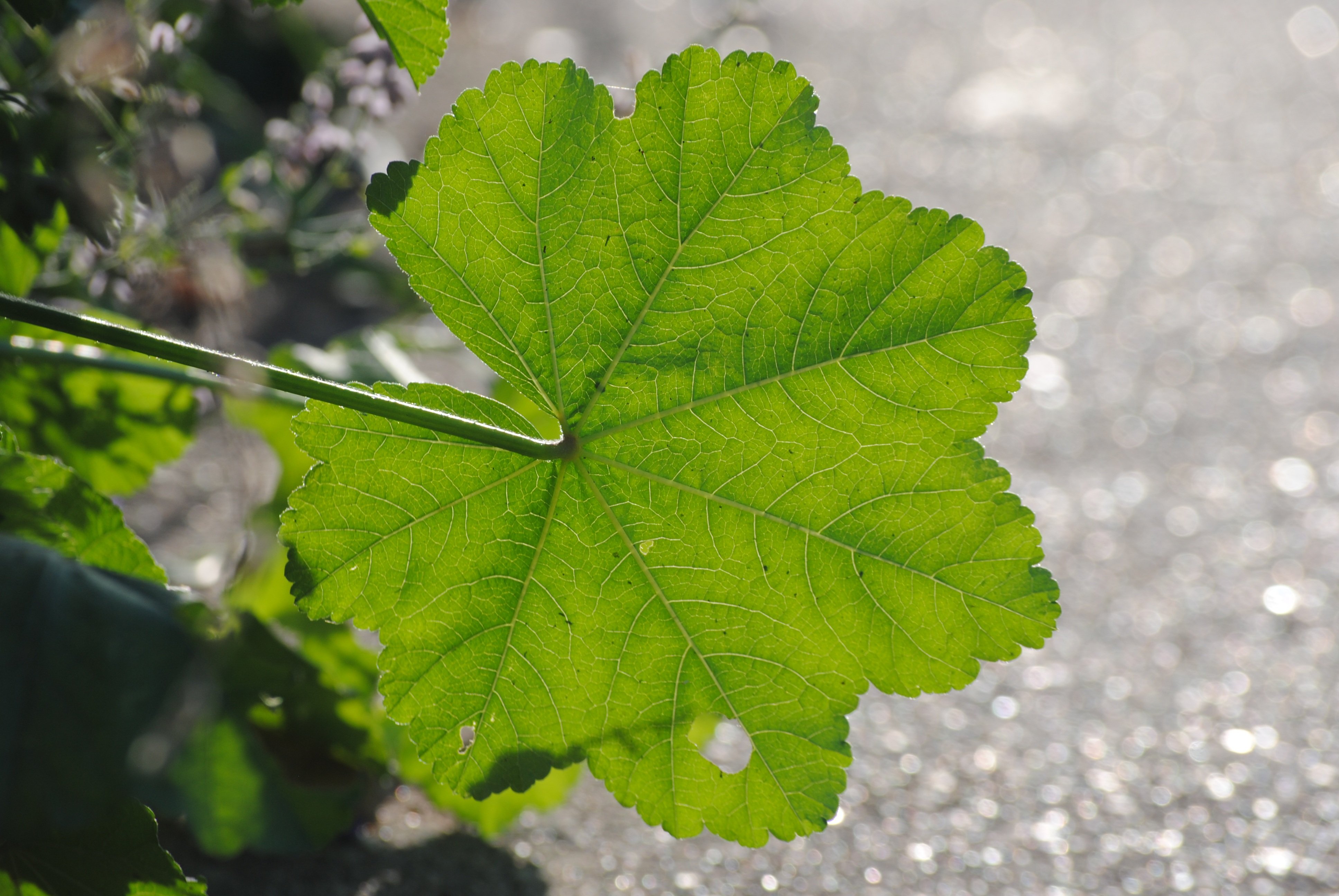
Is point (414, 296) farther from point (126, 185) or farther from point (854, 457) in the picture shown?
point (854, 457)

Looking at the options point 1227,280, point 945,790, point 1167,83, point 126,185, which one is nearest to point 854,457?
point 945,790

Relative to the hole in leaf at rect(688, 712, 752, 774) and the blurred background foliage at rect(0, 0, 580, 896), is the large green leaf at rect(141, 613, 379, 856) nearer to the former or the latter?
the blurred background foliage at rect(0, 0, 580, 896)

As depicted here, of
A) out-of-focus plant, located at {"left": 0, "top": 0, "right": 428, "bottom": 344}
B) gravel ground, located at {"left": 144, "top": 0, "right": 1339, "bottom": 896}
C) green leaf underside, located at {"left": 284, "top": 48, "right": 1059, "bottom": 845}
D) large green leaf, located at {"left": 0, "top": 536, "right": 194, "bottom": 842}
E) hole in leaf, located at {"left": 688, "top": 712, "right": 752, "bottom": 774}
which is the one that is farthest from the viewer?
hole in leaf, located at {"left": 688, "top": 712, "right": 752, "bottom": 774}

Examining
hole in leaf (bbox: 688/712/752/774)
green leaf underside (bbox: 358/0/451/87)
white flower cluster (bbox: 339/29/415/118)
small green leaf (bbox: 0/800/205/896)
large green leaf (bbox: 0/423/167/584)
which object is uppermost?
green leaf underside (bbox: 358/0/451/87)

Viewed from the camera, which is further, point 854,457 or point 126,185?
point 126,185

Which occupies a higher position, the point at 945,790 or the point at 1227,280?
the point at 1227,280

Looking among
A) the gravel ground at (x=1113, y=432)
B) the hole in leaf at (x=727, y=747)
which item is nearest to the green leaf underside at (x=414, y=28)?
the gravel ground at (x=1113, y=432)

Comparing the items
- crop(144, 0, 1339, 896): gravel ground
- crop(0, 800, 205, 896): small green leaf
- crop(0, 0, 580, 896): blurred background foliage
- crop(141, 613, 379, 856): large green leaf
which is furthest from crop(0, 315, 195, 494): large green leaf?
crop(144, 0, 1339, 896): gravel ground
